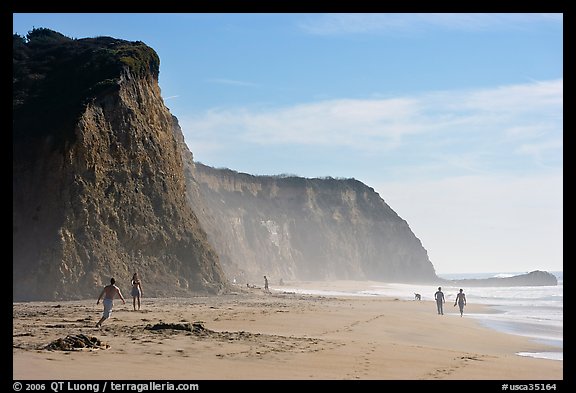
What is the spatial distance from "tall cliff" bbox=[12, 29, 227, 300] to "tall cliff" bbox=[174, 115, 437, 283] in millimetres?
34874

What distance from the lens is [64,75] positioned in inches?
1319

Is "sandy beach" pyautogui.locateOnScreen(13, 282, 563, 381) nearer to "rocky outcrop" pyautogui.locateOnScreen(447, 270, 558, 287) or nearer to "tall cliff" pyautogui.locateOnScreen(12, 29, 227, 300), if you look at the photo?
"tall cliff" pyautogui.locateOnScreen(12, 29, 227, 300)

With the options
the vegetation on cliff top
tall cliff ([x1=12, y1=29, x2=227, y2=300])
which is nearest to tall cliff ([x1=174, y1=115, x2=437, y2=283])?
the vegetation on cliff top

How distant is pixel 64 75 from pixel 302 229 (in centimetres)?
7509

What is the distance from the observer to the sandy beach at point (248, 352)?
9.30 metres

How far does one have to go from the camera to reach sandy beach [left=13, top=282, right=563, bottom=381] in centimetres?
930

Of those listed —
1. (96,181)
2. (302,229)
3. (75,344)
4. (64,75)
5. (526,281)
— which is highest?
(64,75)

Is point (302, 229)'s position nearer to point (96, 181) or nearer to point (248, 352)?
point (96, 181)

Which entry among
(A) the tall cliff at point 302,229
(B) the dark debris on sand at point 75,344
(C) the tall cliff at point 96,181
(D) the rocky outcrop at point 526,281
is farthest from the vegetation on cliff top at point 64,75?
(D) the rocky outcrop at point 526,281

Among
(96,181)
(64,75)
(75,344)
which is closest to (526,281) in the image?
(64,75)

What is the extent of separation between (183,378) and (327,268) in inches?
3796

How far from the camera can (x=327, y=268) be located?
10431 cm
